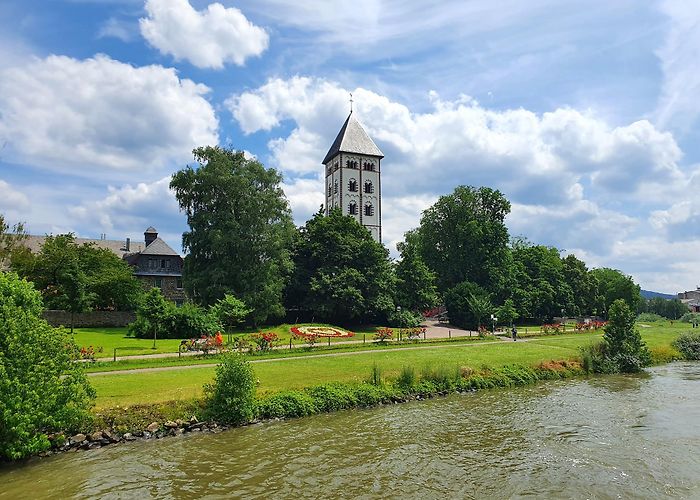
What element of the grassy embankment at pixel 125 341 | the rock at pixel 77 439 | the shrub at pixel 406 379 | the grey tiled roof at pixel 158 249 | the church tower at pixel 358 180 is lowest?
the rock at pixel 77 439

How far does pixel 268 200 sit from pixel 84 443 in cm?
3582

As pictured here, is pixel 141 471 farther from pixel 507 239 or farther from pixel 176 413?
pixel 507 239

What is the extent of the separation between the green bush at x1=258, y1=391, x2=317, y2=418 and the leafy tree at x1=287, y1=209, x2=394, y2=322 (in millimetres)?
28499

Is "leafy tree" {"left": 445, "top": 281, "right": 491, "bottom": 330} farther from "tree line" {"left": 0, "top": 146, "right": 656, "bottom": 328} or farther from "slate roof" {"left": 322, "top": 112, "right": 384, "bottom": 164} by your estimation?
"slate roof" {"left": 322, "top": 112, "right": 384, "bottom": 164}

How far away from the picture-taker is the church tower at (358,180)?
75438 mm

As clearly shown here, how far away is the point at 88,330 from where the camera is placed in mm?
49844

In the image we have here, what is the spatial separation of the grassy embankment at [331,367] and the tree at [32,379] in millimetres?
2494

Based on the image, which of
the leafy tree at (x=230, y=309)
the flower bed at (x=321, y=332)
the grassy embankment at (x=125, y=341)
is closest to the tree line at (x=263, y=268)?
the grassy embankment at (x=125, y=341)

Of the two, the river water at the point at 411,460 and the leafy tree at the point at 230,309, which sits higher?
the leafy tree at the point at 230,309

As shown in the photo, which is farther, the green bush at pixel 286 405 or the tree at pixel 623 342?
the tree at pixel 623 342

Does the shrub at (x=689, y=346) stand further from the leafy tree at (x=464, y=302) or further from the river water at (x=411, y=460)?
the river water at (x=411, y=460)

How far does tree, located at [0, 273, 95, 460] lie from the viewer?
15.2m

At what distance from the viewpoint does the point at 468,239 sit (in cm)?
7050

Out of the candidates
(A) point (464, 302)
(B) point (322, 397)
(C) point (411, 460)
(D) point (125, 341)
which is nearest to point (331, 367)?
(B) point (322, 397)
